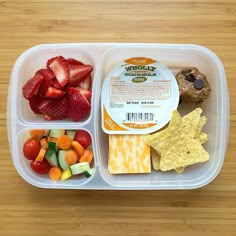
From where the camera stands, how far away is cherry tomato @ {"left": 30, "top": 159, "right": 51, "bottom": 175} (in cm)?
109

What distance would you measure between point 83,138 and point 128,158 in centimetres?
12

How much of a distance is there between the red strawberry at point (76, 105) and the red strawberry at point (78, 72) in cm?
2

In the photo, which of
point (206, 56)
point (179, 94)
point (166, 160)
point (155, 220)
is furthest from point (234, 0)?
point (155, 220)

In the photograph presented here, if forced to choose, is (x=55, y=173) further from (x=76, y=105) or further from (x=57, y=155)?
(x=76, y=105)

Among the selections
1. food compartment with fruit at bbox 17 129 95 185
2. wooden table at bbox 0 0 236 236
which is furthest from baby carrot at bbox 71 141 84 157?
wooden table at bbox 0 0 236 236

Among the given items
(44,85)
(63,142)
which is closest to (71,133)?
(63,142)

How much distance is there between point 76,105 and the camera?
1073 millimetres

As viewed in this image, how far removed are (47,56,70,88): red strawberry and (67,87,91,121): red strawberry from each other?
0.03 m

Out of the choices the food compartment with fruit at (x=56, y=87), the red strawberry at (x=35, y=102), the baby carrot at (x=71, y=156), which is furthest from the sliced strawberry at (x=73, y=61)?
→ the baby carrot at (x=71, y=156)

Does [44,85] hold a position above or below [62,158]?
above

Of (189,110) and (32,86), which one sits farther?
(189,110)

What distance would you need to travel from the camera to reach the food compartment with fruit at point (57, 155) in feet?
3.56

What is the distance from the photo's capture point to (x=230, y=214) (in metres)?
1.11

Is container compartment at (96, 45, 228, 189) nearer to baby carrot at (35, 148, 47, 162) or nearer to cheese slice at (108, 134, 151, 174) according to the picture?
cheese slice at (108, 134, 151, 174)
